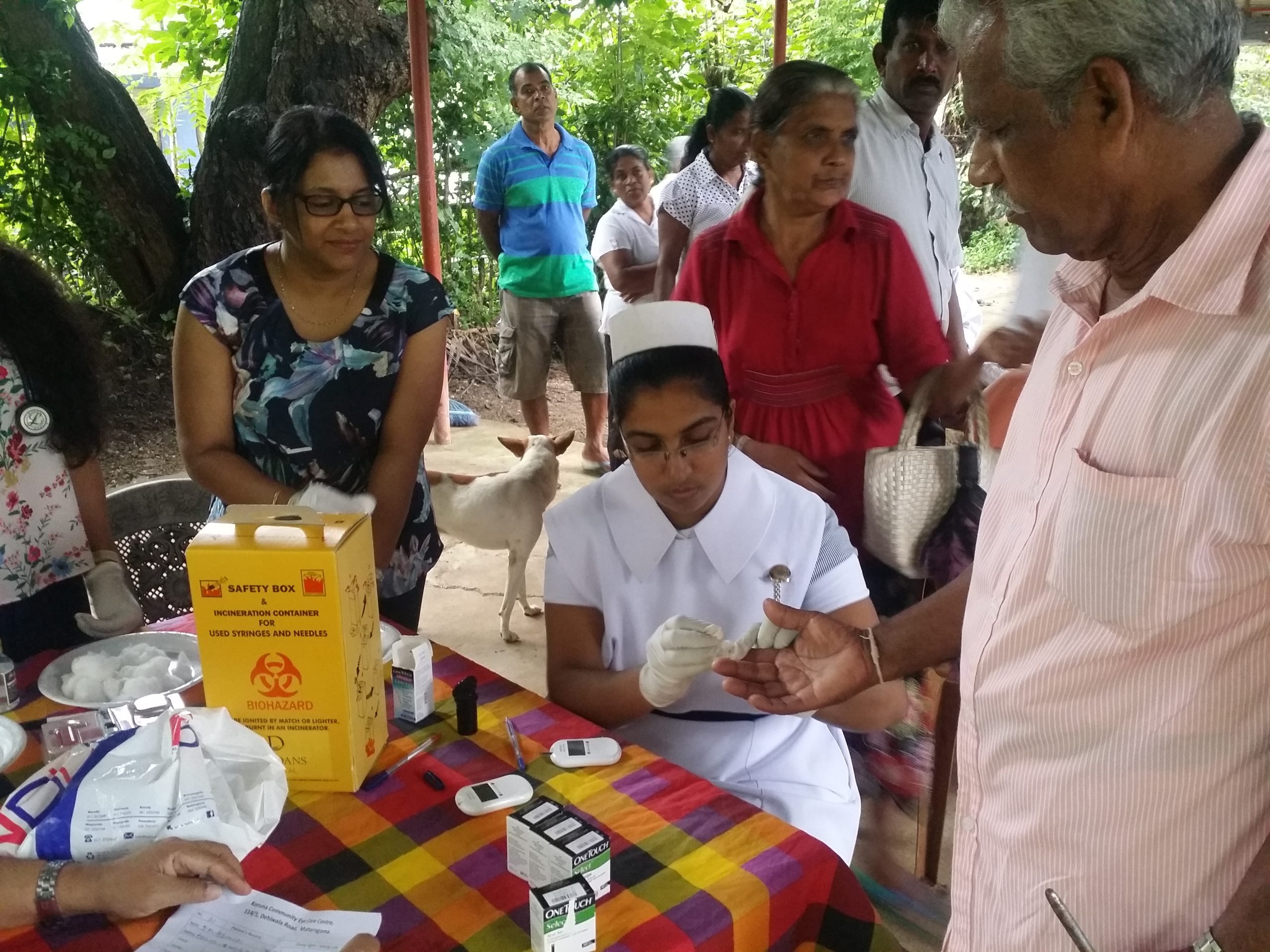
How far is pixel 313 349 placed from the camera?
1999 millimetres

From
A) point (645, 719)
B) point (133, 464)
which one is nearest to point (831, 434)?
point (645, 719)

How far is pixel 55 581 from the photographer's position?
1.93 m

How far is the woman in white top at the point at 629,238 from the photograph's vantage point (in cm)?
449

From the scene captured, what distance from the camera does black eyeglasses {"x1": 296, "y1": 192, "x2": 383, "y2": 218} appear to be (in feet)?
6.37

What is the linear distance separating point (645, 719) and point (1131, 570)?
1.00m

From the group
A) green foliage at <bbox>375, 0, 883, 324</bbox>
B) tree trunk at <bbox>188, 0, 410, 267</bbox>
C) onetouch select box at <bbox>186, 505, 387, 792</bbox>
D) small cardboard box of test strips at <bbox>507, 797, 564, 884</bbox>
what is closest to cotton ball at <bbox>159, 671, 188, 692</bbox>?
onetouch select box at <bbox>186, 505, 387, 792</bbox>

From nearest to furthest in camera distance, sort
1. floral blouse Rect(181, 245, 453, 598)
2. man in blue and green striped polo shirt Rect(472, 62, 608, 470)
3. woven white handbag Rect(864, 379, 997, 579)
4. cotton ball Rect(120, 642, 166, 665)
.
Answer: cotton ball Rect(120, 642, 166, 665) < floral blouse Rect(181, 245, 453, 598) < woven white handbag Rect(864, 379, 997, 579) < man in blue and green striped polo shirt Rect(472, 62, 608, 470)

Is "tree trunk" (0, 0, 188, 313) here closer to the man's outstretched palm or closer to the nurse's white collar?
the nurse's white collar

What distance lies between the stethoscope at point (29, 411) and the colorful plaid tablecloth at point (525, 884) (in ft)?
2.51

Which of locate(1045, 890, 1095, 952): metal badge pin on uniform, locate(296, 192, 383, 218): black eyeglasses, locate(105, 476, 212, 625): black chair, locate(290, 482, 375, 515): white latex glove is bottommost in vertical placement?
locate(105, 476, 212, 625): black chair

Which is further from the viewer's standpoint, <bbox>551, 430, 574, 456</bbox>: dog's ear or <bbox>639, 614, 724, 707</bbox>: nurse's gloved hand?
<bbox>551, 430, 574, 456</bbox>: dog's ear

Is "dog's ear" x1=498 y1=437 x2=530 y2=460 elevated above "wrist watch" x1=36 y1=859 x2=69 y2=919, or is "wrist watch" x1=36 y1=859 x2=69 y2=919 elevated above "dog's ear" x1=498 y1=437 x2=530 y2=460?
"wrist watch" x1=36 y1=859 x2=69 y2=919

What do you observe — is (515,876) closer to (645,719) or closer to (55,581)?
(645,719)

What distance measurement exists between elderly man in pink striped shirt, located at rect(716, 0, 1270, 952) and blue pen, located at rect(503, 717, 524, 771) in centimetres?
63
